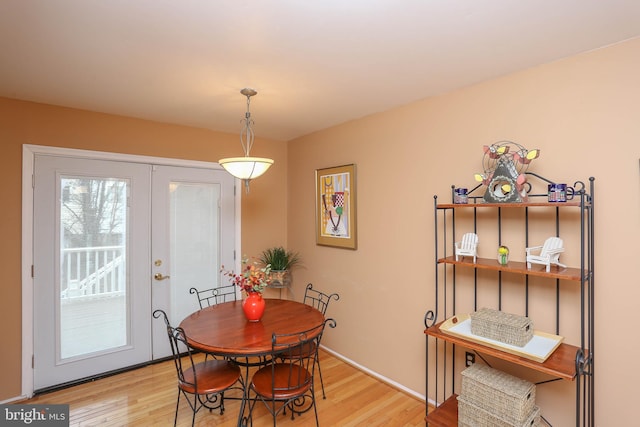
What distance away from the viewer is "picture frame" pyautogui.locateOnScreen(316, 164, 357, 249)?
3.30 metres

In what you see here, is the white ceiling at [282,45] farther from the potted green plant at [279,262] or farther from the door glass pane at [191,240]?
the potted green plant at [279,262]

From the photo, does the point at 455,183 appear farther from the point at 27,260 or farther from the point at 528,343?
the point at 27,260

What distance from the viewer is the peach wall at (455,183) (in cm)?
174

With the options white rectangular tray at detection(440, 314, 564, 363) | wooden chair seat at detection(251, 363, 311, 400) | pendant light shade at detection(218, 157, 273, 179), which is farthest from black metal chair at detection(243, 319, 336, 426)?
pendant light shade at detection(218, 157, 273, 179)

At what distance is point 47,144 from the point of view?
276 cm

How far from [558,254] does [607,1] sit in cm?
128

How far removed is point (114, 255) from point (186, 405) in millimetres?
1575

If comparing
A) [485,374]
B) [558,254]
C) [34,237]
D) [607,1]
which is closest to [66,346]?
[34,237]

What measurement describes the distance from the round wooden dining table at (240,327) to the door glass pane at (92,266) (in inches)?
46.3

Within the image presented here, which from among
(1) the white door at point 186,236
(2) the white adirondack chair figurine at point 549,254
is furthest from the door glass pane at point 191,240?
(2) the white adirondack chair figurine at point 549,254

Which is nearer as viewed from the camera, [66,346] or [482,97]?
[482,97]

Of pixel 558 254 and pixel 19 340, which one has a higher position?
pixel 558 254

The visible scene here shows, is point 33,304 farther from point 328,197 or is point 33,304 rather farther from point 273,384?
point 328,197

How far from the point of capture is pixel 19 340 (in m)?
2.66
